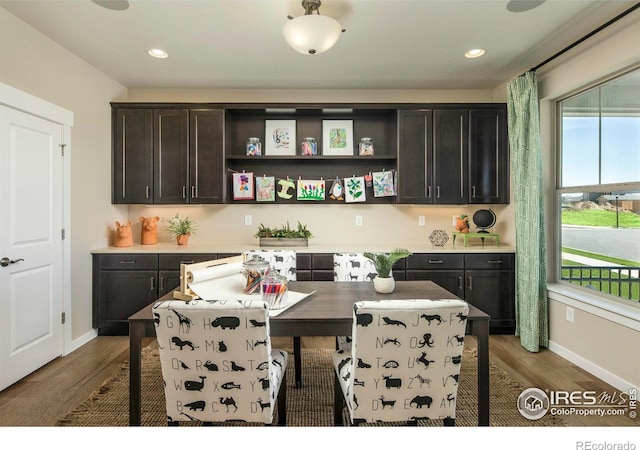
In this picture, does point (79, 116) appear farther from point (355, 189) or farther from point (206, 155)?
point (355, 189)

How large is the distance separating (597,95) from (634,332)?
1816 millimetres

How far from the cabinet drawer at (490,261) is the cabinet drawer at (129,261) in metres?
3.09

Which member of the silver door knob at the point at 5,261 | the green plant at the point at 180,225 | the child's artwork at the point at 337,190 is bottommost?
the silver door knob at the point at 5,261

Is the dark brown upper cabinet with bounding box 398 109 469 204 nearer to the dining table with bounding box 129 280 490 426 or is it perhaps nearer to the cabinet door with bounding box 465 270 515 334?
the cabinet door with bounding box 465 270 515 334

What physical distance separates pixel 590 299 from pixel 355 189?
90.3 inches

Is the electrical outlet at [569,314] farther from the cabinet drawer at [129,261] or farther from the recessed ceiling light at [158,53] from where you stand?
the recessed ceiling light at [158,53]

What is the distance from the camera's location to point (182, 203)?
3.67 m

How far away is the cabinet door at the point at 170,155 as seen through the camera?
3.64 metres

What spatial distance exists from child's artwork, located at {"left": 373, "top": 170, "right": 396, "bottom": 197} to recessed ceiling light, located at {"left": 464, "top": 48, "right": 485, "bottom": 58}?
4.25 feet

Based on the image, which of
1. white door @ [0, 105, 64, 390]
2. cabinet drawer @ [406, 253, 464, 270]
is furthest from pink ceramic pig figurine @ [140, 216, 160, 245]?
cabinet drawer @ [406, 253, 464, 270]

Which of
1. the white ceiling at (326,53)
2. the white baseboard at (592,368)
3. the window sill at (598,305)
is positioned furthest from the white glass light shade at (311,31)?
the white baseboard at (592,368)

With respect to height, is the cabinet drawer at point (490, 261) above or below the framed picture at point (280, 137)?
below

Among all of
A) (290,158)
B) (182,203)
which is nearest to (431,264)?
(290,158)

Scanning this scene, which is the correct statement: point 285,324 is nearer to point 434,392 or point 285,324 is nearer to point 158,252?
point 434,392
